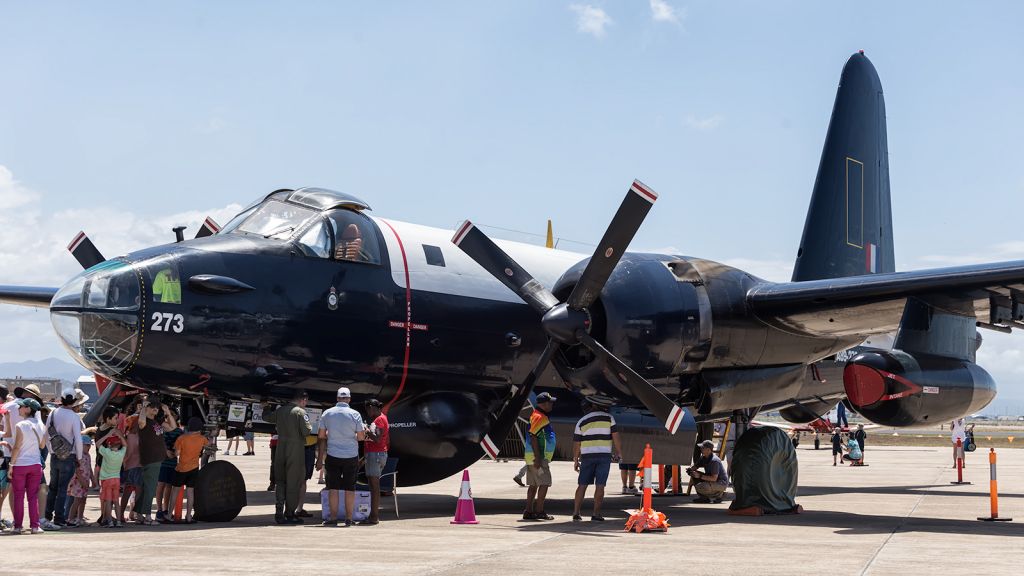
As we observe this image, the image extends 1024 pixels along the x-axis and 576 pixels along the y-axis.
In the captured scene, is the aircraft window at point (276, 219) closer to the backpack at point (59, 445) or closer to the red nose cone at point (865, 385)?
the backpack at point (59, 445)

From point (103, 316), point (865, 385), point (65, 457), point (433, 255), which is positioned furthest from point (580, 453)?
point (65, 457)

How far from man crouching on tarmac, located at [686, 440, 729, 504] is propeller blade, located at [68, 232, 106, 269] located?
10906 millimetres

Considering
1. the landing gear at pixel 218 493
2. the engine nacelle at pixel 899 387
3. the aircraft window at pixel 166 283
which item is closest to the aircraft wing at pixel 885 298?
the engine nacelle at pixel 899 387

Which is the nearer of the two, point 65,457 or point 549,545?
point 549,545

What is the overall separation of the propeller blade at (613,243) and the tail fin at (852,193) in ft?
28.5

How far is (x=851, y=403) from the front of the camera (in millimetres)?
15578

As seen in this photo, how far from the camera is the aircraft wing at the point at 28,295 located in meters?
21.5

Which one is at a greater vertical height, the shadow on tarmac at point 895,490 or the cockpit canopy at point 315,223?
the cockpit canopy at point 315,223

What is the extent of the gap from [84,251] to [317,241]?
6.18 m

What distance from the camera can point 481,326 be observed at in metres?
16.4

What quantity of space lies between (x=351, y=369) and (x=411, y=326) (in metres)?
1.10

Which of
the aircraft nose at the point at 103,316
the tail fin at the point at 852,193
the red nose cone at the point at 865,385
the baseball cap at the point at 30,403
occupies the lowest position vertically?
the baseball cap at the point at 30,403

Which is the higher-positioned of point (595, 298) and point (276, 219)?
point (276, 219)

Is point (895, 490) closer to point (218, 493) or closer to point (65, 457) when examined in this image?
point (218, 493)
